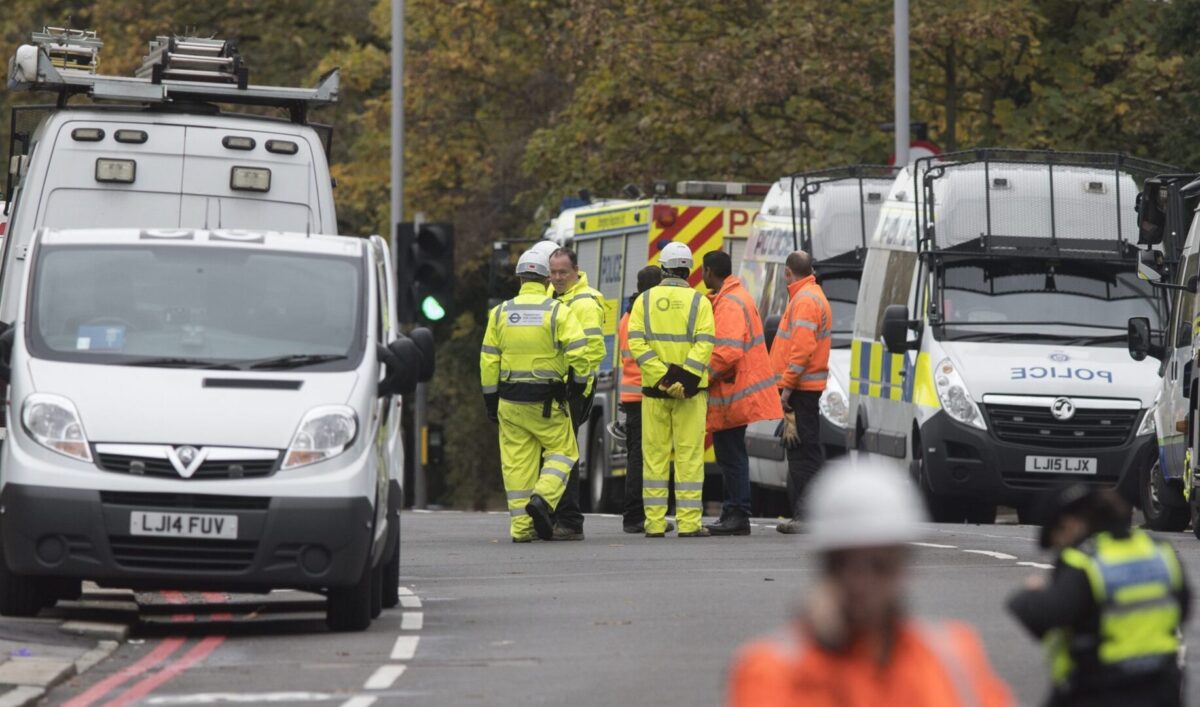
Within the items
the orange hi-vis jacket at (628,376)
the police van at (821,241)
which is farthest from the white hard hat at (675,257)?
the police van at (821,241)

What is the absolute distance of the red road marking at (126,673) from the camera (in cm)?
1053

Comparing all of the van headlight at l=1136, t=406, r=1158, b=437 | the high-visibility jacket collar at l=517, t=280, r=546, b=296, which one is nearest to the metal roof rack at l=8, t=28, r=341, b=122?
the high-visibility jacket collar at l=517, t=280, r=546, b=296

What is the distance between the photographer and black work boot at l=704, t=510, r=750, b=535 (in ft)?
63.7

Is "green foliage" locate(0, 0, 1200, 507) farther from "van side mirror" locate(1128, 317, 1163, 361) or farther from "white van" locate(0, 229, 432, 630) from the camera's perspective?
"white van" locate(0, 229, 432, 630)

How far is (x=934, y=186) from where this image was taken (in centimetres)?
2305

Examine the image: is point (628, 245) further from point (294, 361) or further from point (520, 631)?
point (520, 631)

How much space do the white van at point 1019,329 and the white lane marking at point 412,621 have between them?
889cm

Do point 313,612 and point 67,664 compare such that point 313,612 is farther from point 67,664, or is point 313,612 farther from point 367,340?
point 67,664

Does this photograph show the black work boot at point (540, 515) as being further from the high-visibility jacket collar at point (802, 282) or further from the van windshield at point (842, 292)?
the van windshield at point (842, 292)

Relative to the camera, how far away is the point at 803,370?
62.8 ft

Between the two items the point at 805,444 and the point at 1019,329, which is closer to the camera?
the point at 805,444

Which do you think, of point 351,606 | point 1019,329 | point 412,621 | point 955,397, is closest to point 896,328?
point 955,397

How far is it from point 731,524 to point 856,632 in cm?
1491

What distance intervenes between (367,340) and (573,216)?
18147 mm
